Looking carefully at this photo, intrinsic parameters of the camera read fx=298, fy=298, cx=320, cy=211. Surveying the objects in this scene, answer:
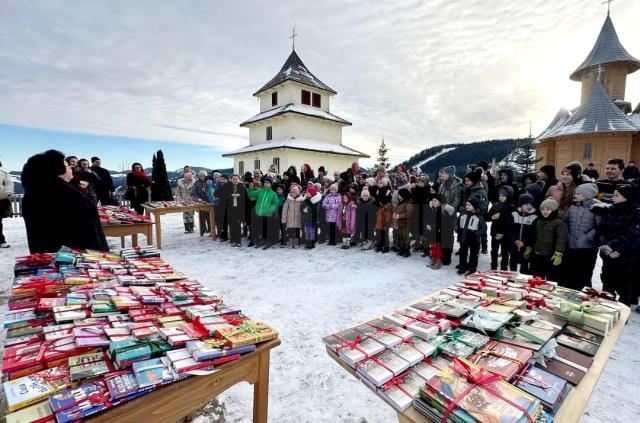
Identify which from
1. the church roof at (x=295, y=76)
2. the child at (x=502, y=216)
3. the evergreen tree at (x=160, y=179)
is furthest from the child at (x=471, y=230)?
the church roof at (x=295, y=76)

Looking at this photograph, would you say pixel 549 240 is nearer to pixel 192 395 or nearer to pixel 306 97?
pixel 192 395

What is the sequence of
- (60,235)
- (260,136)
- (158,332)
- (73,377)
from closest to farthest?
(73,377) < (158,332) < (60,235) < (260,136)

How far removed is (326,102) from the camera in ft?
87.6

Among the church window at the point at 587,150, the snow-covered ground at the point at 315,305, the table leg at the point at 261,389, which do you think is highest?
the church window at the point at 587,150

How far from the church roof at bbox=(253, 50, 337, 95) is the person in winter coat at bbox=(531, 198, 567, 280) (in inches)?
892

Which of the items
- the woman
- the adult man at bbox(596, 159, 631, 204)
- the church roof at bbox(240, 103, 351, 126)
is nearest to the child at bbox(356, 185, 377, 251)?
the adult man at bbox(596, 159, 631, 204)

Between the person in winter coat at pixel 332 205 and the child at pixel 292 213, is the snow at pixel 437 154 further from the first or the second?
the child at pixel 292 213

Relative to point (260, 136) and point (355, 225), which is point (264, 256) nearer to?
point (355, 225)

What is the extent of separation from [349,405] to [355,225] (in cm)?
557

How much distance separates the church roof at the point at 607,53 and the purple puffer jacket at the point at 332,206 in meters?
32.6

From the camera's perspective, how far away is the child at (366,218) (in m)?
7.66

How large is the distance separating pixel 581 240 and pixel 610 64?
33.5m

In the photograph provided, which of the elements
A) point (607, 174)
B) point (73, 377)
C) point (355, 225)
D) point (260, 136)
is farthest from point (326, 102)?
point (73, 377)

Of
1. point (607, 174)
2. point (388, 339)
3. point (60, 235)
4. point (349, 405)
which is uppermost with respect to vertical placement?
point (607, 174)
